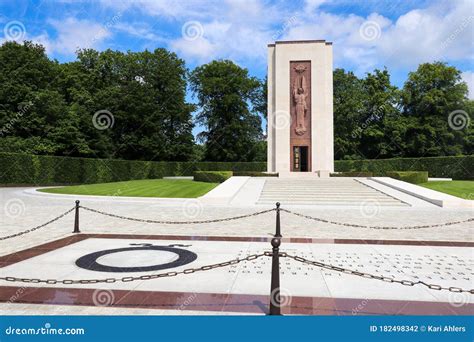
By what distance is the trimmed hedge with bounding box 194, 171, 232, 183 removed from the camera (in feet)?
103

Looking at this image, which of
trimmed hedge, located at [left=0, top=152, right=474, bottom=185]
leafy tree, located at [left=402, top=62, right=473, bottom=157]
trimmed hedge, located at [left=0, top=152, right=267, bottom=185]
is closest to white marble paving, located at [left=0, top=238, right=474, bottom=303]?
trimmed hedge, located at [left=0, top=152, right=267, bottom=185]

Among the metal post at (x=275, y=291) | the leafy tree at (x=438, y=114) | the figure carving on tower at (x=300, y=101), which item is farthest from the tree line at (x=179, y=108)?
the metal post at (x=275, y=291)

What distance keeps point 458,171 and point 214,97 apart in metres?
34.4

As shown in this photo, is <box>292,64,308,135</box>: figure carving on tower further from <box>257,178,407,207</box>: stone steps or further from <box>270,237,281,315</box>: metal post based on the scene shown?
<box>270,237,281,315</box>: metal post

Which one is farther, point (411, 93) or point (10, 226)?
point (411, 93)

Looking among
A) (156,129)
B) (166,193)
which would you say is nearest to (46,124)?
(156,129)

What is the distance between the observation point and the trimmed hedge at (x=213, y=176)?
3134 cm

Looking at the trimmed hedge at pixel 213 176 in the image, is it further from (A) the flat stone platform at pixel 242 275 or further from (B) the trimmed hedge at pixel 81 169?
(A) the flat stone platform at pixel 242 275

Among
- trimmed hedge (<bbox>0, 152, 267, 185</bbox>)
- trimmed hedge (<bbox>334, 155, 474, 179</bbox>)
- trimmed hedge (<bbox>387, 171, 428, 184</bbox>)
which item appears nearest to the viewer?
trimmed hedge (<bbox>387, 171, 428, 184</bbox>)

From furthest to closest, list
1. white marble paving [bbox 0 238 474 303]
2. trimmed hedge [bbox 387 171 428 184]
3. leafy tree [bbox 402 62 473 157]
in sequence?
leafy tree [bbox 402 62 473 157]
trimmed hedge [bbox 387 171 428 184]
white marble paving [bbox 0 238 474 303]

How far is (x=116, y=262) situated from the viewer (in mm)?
7793

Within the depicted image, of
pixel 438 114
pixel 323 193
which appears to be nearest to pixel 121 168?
pixel 323 193

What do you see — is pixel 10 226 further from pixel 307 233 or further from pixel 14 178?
pixel 14 178

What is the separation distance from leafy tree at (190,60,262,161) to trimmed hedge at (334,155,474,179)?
1608cm
